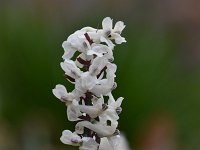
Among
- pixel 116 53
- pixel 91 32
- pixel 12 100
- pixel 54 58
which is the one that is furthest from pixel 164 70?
pixel 91 32

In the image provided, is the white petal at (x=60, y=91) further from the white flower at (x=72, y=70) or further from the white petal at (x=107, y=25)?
the white petal at (x=107, y=25)

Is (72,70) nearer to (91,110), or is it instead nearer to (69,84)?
(91,110)

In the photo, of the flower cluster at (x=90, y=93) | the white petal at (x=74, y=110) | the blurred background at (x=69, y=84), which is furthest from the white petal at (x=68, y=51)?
the blurred background at (x=69, y=84)

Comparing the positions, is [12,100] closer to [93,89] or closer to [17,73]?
[17,73]

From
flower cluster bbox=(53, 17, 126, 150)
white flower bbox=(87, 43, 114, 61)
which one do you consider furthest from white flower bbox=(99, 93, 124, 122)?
white flower bbox=(87, 43, 114, 61)

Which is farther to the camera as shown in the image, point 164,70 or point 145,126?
point 164,70

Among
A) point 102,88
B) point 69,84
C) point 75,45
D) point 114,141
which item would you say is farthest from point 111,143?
point 69,84

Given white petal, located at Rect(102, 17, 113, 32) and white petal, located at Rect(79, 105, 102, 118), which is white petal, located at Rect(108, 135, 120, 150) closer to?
white petal, located at Rect(79, 105, 102, 118)
